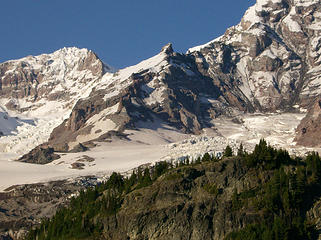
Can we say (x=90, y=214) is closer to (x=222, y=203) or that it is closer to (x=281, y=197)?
(x=222, y=203)

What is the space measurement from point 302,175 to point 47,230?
7731 cm

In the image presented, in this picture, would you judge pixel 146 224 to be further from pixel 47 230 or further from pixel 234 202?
pixel 47 230

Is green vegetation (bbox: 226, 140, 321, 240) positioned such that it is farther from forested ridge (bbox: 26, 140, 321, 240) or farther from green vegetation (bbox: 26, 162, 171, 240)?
green vegetation (bbox: 26, 162, 171, 240)

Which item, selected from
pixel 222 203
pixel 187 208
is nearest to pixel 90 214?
pixel 187 208

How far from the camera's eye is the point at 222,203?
160 meters

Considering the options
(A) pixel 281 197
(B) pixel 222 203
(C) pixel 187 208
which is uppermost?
(A) pixel 281 197

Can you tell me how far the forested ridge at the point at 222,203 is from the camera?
152125 millimetres

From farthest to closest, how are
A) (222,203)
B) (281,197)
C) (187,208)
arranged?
1. (222,203)
2. (187,208)
3. (281,197)

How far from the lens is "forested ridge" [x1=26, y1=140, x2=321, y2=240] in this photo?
499ft

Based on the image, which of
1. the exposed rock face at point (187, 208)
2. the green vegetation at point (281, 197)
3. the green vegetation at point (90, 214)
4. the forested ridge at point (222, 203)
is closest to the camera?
the green vegetation at point (281, 197)

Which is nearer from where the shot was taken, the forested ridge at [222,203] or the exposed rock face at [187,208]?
the forested ridge at [222,203]

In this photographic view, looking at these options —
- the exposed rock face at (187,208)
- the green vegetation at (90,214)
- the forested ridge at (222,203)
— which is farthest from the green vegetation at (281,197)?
the green vegetation at (90,214)

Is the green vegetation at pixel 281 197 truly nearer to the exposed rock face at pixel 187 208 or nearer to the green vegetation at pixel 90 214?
the exposed rock face at pixel 187 208

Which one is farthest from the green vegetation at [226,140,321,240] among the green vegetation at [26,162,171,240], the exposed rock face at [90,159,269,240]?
the green vegetation at [26,162,171,240]
